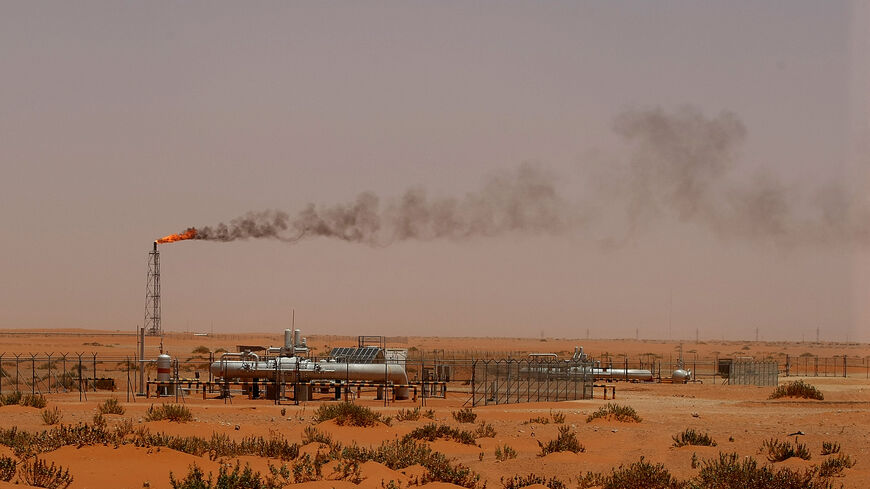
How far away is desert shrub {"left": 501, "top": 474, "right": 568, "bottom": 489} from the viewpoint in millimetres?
20198

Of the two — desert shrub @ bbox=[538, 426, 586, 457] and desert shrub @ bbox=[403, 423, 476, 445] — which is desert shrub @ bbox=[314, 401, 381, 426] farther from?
desert shrub @ bbox=[538, 426, 586, 457]

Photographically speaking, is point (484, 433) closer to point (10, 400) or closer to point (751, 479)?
point (751, 479)

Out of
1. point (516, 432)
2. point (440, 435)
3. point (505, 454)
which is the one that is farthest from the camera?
point (516, 432)

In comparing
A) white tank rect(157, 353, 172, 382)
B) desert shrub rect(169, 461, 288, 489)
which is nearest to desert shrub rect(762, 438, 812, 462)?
desert shrub rect(169, 461, 288, 489)

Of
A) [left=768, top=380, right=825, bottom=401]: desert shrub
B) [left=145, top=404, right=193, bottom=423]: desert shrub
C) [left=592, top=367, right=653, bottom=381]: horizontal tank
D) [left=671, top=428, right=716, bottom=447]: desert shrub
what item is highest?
[left=671, top=428, right=716, bottom=447]: desert shrub

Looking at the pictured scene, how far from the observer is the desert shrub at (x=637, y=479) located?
20.1 metres

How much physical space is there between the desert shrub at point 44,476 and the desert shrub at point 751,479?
12333 millimetres

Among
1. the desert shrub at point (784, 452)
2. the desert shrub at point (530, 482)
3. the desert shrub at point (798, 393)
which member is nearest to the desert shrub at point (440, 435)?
the desert shrub at point (530, 482)

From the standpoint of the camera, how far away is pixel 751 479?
19641 millimetres

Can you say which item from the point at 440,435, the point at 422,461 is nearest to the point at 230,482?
the point at 422,461

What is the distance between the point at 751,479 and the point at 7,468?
48.5 feet

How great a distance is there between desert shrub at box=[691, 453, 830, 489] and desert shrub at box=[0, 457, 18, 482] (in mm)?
13312

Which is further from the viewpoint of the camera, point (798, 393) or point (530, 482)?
point (798, 393)

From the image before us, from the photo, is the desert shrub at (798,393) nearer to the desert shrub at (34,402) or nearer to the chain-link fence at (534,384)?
the chain-link fence at (534,384)
